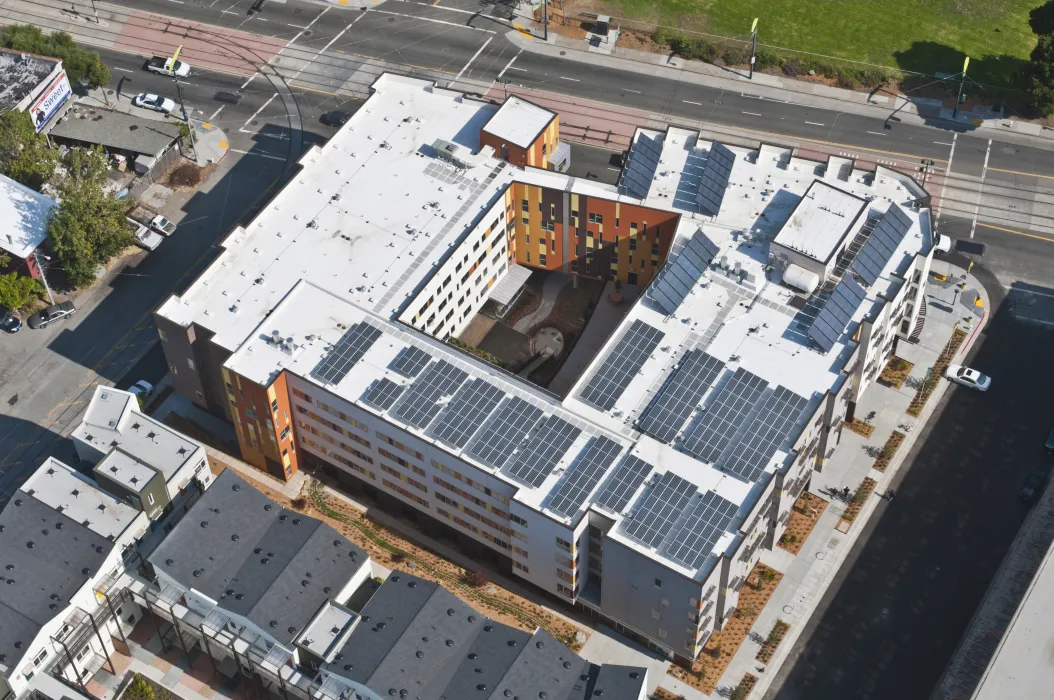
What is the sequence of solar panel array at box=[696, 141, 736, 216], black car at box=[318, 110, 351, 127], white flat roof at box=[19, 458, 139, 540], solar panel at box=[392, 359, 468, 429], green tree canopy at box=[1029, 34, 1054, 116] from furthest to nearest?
black car at box=[318, 110, 351, 127], green tree canopy at box=[1029, 34, 1054, 116], solar panel array at box=[696, 141, 736, 216], solar panel at box=[392, 359, 468, 429], white flat roof at box=[19, 458, 139, 540]

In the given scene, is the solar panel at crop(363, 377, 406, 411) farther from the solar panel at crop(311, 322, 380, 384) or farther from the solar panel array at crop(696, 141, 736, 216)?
the solar panel array at crop(696, 141, 736, 216)

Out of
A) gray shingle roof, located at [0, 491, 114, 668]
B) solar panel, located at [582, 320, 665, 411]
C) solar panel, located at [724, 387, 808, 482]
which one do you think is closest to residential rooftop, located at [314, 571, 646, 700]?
solar panel, located at [724, 387, 808, 482]

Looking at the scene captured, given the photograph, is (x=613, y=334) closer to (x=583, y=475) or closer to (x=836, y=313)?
(x=583, y=475)

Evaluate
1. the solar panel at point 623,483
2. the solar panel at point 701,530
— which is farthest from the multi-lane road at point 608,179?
the solar panel at point 623,483

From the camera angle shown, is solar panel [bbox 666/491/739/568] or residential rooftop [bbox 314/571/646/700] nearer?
residential rooftop [bbox 314/571/646/700]

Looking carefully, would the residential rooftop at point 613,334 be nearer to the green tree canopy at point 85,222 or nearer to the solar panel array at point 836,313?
the solar panel array at point 836,313

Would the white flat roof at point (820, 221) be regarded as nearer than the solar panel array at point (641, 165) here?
Yes
